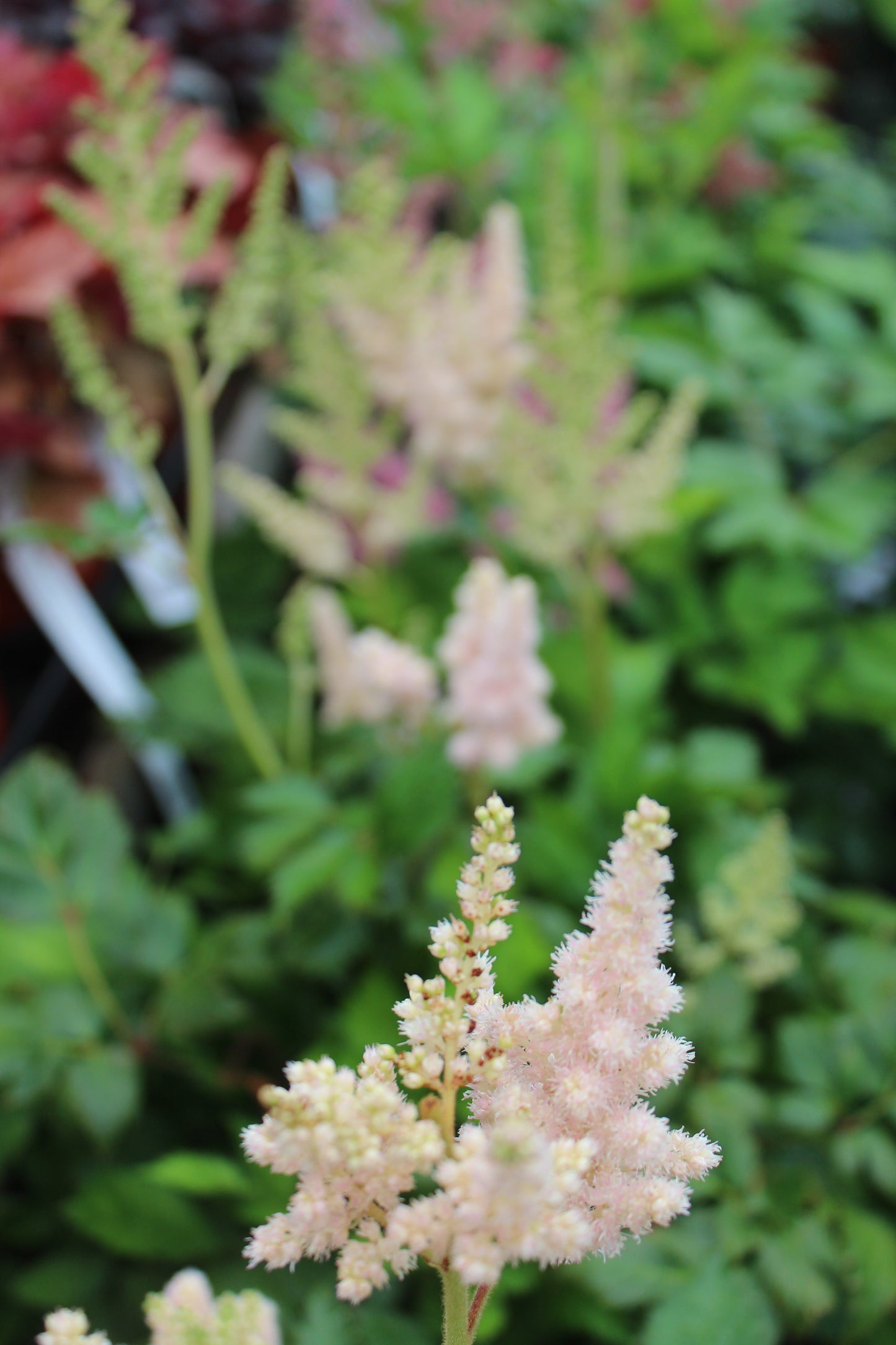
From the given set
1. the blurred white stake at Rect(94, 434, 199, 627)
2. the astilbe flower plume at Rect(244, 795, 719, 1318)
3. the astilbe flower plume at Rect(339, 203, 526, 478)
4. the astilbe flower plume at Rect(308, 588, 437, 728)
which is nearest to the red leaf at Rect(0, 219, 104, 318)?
the blurred white stake at Rect(94, 434, 199, 627)

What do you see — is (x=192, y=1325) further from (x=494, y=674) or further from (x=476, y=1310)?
(x=494, y=674)

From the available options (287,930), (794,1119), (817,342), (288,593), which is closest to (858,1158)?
(794,1119)

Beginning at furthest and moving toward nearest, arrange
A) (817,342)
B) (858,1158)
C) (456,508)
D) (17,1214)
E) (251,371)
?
(251,371) → (817,342) → (456,508) → (17,1214) → (858,1158)

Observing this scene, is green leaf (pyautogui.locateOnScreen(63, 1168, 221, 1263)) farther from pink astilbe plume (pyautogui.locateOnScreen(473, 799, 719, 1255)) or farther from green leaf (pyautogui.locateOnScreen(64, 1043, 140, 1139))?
pink astilbe plume (pyautogui.locateOnScreen(473, 799, 719, 1255))

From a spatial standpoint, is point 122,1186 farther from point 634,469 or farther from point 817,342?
point 817,342

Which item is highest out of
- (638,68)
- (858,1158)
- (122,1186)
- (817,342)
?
(638,68)

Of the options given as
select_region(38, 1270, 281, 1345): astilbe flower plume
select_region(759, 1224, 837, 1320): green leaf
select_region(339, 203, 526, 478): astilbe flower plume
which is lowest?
select_region(759, 1224, 837, 1320): green leaf
